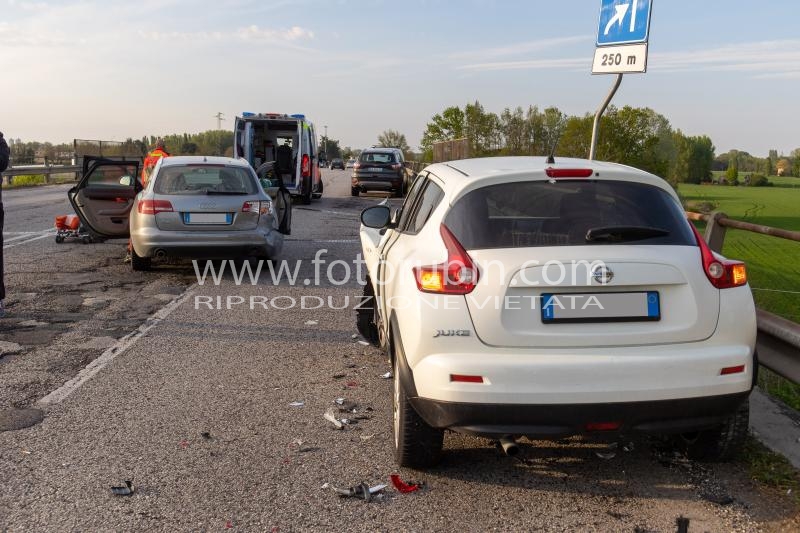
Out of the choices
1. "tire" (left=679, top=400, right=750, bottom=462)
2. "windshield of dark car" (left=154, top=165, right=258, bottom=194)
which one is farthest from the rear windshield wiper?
"windshield of dark car" (left=154, top=165, right=258, bottom=194)

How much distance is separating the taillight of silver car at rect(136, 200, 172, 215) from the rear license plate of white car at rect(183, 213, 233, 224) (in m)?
0.24

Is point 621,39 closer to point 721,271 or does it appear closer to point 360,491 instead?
point 721,271

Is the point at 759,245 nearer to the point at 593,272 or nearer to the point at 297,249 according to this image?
the point at 297,249

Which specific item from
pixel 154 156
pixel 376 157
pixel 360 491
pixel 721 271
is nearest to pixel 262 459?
pixel 360 491

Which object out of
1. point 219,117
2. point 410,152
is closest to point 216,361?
point 410,152

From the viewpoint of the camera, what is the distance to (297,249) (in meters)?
13.3

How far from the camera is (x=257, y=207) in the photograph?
33.8ft

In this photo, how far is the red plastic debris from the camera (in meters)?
3.81

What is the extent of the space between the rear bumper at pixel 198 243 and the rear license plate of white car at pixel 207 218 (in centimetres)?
14

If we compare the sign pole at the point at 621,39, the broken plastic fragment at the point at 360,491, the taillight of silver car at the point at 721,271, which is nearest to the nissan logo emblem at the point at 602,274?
the taillight of silver car at the point at 721,271

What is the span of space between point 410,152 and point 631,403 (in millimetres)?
70660

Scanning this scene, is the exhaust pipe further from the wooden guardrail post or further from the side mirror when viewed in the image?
the wooden guardrail post

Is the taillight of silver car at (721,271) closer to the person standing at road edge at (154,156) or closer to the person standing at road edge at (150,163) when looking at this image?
the person standing at road edge at (150,163)

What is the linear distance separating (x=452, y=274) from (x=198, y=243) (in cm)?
690
